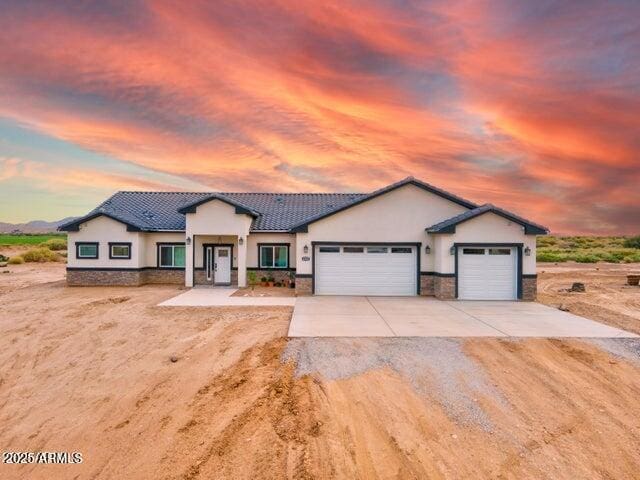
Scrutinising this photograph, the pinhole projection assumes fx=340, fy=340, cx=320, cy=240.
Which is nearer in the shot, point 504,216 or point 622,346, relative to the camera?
point 622,346

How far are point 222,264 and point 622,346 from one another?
1856 centimetres

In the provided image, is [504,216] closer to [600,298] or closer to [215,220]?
[600,298]

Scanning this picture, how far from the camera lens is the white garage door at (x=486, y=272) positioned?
54.0ft

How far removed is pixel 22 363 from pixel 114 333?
2.42 meters

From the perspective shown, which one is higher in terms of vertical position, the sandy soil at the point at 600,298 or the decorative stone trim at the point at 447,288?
the decorative stone trim at the point at 447,288

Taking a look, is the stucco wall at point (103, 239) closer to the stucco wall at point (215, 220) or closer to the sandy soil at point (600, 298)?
the stucco wall at point (215, 220)

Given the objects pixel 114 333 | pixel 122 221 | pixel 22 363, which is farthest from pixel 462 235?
pixel 122 221

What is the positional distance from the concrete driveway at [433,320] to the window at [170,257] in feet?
31.7

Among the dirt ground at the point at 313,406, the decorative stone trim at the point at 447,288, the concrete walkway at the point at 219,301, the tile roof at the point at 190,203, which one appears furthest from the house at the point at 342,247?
the dirt ground at the point at 313,406

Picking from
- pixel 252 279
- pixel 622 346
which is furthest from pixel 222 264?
pixel 622 346

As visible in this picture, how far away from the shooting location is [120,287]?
65.1 feet

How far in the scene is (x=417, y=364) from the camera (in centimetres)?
799

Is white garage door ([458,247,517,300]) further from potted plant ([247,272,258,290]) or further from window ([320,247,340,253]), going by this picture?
potted plant ([247,272,258,290])

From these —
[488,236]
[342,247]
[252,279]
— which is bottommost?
[252,279]
